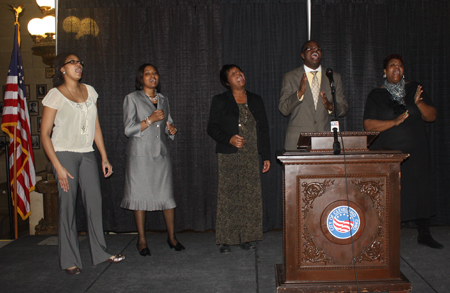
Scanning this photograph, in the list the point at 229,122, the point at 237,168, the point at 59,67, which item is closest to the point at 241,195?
the point at 237,168

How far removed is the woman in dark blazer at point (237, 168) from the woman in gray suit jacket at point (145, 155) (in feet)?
1.63

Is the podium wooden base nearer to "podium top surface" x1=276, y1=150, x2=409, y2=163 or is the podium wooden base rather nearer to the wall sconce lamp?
"podium top surface" x1=276, y1=150, x2=409, y2=163

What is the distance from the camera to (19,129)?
4180 millimetres

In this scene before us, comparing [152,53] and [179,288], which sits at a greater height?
[152,53]

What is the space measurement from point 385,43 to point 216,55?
191 cm

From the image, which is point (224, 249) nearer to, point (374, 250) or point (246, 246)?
point (246, 246)

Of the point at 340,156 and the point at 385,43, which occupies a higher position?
the point at 385,43

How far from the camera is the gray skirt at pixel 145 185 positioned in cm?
347

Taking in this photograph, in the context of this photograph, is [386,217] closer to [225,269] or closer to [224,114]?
[225,269]

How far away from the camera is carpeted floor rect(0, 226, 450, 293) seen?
2.82 metres

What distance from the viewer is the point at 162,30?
424 cm

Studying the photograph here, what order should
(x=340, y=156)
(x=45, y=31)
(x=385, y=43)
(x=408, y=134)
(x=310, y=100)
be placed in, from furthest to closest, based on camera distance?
(x=45, y=31), (x=385, y=43), (x=408, y=134), (x=310, y=100), (x=340, y=156)

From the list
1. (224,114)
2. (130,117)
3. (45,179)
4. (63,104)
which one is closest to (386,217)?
(224,114)

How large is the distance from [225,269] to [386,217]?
139 centimetres
